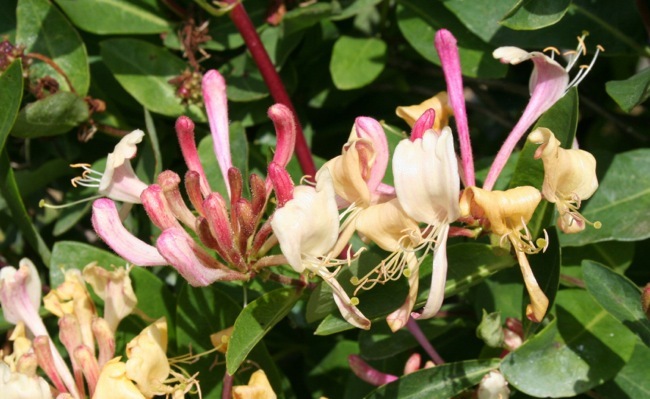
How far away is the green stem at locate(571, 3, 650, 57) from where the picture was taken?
4.78ft

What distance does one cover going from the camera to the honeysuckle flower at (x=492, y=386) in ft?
3.80

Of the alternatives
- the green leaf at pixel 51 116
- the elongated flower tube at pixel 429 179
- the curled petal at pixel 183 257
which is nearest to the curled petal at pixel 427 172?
the elongated flower tube at pixel 429 179

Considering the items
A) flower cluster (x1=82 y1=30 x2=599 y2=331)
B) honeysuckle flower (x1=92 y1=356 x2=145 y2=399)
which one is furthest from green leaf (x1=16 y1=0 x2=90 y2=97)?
honeysuckle flower (x1=92 y1=356 x2=145 y2=399)

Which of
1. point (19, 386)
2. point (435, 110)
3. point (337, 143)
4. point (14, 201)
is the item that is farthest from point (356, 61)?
point (19, 386)

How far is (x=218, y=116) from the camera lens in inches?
48.3

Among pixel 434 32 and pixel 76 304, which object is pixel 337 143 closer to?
pixel 434 32

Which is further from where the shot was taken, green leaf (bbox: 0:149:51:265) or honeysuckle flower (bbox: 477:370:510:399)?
green leaf (bbox: 0:149:51:265)

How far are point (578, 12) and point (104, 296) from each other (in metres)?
0.82

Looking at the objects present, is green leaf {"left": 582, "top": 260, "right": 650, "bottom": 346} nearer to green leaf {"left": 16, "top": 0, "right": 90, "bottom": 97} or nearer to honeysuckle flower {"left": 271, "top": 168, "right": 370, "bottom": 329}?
honeysuckle flower {"left": 271, "top": 168, "right": 370, "bottom": 329}

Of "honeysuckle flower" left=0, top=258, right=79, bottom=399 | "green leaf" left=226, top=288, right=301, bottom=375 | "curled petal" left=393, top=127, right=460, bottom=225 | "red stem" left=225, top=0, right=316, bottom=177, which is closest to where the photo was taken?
"curled petal" left=393, top=127, right=460, bottom=225

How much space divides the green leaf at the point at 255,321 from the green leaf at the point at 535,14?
435 mm

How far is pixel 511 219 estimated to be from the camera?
3.42ft

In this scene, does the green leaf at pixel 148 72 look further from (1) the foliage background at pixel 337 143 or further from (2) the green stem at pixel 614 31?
(2) the green stem at pixel 614 31

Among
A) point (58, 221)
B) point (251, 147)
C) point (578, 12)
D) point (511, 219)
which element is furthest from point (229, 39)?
point (511, 219)
